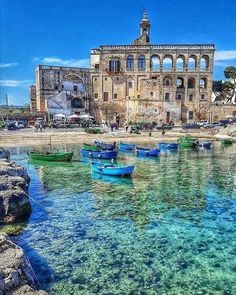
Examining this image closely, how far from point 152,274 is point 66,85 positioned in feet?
220

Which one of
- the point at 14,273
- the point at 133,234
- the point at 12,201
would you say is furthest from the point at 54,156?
the point at 14,273

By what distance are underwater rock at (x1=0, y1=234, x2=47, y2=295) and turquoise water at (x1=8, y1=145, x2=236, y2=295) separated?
1.24m

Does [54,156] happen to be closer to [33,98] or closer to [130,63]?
[130,63]

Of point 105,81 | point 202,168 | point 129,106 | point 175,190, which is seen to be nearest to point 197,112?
point 129,106

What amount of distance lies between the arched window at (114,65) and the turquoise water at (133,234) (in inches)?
2007

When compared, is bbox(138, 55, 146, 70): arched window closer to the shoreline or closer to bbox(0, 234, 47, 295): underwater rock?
the shoreline

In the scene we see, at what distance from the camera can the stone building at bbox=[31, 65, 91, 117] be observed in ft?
234

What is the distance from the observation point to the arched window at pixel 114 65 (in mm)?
74625

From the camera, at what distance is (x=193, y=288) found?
1058cm

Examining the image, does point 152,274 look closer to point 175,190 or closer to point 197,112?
point 175,190

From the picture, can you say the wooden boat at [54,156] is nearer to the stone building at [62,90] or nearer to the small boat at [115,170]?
the small boat at [115,170]

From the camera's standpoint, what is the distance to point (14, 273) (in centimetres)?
893

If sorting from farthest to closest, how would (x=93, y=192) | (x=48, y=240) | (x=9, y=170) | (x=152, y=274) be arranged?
1. (x=93, y=192)
2. (x=9, y=170)
3. (x=48, y=240)
4. (x=152, y=274)

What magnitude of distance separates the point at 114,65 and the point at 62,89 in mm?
12474
